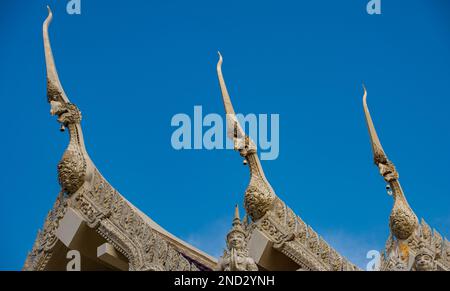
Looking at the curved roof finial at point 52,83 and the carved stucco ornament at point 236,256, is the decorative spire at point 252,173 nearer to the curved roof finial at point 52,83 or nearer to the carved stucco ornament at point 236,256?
the curved roof finial at point 52,83

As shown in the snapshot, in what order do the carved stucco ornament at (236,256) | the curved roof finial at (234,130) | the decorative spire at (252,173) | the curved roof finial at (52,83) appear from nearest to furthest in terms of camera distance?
the carved stucco ornament at (236,256), the decorative spire at (252,173), the curved roof finial at (234,130), the curved roof finial at (52,83)

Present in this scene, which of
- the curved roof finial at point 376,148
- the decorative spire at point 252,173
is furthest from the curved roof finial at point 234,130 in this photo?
the curved roof finial at point 376,148

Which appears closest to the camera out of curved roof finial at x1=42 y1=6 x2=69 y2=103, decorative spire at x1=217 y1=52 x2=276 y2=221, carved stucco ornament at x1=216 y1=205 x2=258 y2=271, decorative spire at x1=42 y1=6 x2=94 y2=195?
carved stucco ornament at x1=216 y1=205 x2=258 y2=271

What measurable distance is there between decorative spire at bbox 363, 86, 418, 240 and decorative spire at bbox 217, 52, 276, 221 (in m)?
1.95

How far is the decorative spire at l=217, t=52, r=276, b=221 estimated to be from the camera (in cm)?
2355

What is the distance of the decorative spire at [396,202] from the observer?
A: 2297 cm

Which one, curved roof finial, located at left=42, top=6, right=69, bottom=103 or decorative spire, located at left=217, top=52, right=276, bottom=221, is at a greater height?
curved roof finial, located at left=42, top=6, right=69, bottom=103

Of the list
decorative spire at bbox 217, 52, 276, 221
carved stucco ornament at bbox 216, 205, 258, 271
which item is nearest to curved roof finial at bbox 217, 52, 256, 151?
decorative spire at bbox 217, 52, 276, 221

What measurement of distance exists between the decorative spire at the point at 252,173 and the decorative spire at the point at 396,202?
195cm

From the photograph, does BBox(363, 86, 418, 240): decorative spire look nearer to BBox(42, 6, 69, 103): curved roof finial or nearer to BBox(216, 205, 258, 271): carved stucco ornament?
BBox(216, 205, 258, 271): carved stucco ornament
